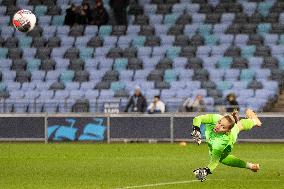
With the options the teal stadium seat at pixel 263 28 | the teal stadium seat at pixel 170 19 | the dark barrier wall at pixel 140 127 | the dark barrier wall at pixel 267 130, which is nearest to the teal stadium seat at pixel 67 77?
the teal stadium seat at pixel 170 19

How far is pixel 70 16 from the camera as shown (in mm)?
42719

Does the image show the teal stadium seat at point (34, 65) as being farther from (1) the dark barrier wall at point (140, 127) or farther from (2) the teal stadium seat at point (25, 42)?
(1) the dark barrier wall at point (140, 127)

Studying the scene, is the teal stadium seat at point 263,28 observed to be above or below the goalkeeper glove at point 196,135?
above

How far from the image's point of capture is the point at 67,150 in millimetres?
30328

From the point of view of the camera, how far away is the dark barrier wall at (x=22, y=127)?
35094mm

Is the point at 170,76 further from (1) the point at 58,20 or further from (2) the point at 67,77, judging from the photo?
(1) the point at 58,20

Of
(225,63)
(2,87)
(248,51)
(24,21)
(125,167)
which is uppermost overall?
(24,21)

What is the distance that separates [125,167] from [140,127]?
442 inches

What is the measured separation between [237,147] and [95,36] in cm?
1332

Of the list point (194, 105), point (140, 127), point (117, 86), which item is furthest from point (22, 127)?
point (194, 105)

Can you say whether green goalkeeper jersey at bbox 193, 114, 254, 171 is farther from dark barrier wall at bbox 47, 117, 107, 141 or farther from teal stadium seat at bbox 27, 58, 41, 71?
teal stadium seat at bbox 27, 58, 41, 71

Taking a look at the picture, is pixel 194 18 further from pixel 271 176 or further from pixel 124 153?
pixel 271 176

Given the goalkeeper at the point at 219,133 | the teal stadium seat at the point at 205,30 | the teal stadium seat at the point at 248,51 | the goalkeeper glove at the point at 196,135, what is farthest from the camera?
the teal stadium seat at the point at 205,30

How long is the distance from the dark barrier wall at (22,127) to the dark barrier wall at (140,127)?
272 cm
